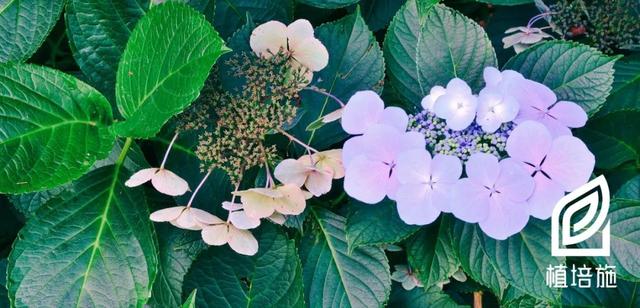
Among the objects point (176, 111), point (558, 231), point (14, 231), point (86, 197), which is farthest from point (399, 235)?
point (14, 231)

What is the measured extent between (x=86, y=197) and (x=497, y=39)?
869 millimetres

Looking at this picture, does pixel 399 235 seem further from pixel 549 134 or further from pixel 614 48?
pixel 614 48

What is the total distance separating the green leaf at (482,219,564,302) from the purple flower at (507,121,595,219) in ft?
0.42

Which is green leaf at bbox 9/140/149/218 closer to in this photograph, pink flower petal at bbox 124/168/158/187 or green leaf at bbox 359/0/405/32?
pink flower petal at bbox 124/168/158/187

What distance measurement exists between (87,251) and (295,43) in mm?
439

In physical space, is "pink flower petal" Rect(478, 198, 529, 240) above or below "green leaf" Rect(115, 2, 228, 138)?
below

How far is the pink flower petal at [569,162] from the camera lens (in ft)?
3.04

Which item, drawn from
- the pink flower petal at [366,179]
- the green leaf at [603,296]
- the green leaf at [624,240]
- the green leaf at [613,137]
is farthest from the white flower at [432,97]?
the green leaf at [603,296]

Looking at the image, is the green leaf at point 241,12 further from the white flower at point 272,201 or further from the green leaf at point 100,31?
the white flower at point 272,201

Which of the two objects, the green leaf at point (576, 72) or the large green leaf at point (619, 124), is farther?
the large green leaf at point (619, 124)

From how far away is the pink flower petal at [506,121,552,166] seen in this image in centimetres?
92

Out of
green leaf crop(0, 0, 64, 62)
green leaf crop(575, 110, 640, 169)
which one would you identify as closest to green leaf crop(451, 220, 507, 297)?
green leaf crop(575, 110, 640, 169)

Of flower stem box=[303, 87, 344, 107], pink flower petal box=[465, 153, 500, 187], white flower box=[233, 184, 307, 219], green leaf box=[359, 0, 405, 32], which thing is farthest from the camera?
green leaf box=[359, 0, 405, 32]

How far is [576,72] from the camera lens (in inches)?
42.9
